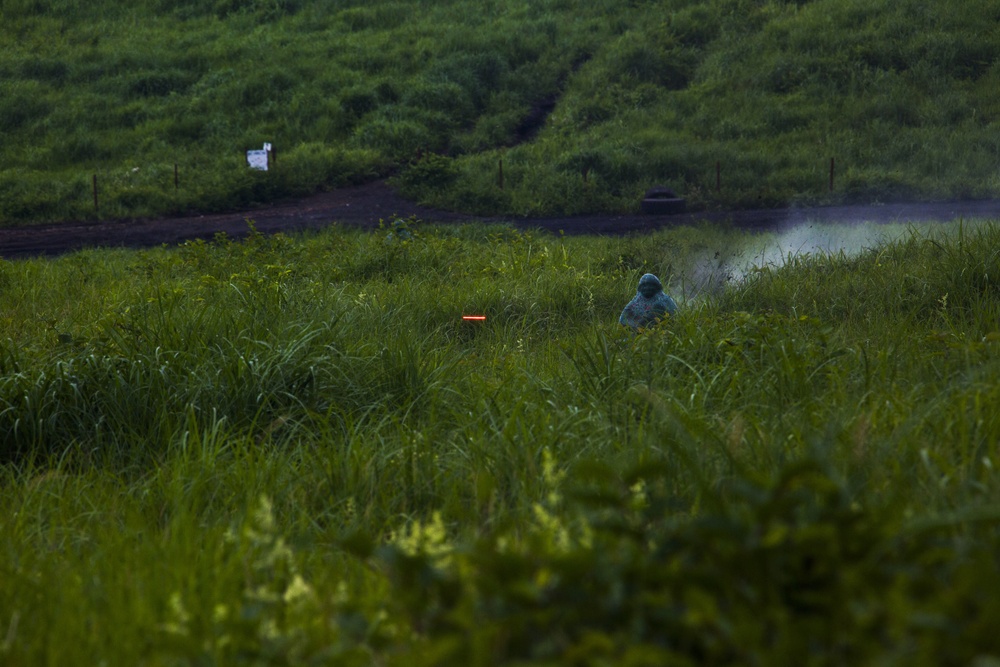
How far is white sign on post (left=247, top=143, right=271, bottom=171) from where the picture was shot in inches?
683

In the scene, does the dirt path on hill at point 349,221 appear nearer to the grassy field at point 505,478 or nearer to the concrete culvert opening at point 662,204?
the concrete culvert opening at point 662,204

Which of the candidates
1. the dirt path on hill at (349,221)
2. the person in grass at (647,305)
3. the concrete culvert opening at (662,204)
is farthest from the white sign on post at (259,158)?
the person in grass at (647,305)

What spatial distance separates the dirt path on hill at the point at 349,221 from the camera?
13.1 metres

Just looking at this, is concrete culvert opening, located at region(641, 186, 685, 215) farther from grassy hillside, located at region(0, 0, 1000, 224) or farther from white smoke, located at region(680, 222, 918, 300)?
white smoke, located at region(680, 222, 918, 300)

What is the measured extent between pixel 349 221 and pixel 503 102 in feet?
24.8

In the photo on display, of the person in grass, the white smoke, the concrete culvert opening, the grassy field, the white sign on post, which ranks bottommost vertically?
the concrete culvert opening

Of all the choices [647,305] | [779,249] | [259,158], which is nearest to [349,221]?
[259,158]

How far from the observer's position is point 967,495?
7.39 feet

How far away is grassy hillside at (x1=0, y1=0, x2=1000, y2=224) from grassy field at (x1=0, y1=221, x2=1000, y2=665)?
9.67m

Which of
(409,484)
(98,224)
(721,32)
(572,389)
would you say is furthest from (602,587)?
(721,32)

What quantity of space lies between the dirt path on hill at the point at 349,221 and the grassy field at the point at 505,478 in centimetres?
653

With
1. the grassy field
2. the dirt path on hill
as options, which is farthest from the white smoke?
the dirt path on hill

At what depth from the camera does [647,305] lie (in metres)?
5.95

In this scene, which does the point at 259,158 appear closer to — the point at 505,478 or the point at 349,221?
the point at 349,221
